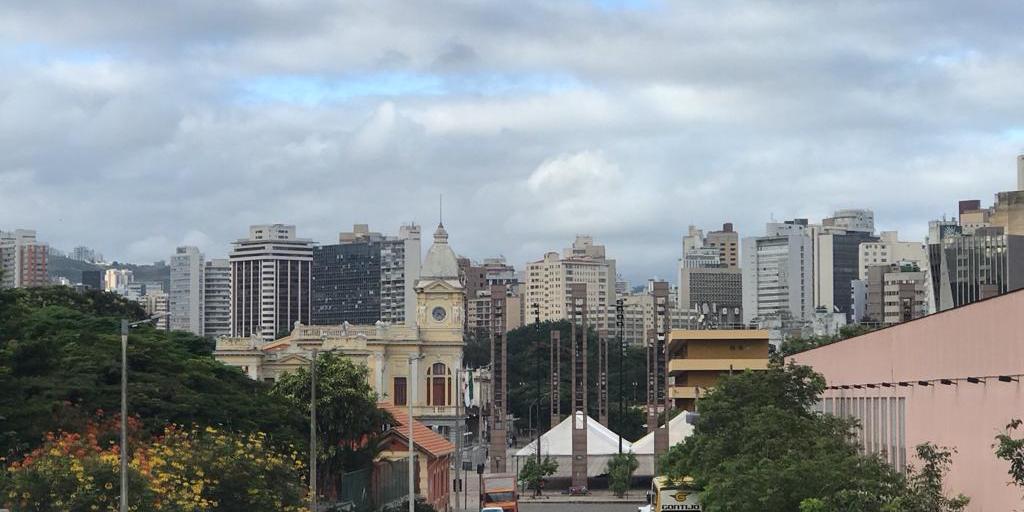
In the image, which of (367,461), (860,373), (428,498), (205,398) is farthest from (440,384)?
(860,373)

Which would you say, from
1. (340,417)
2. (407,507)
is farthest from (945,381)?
(407,507)

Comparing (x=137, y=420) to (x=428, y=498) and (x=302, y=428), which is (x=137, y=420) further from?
(x=428, y=498)

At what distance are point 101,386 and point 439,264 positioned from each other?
→ 268 ft

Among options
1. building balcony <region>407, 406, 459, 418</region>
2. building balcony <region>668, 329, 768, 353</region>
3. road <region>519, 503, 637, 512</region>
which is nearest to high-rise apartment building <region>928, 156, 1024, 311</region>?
road <region>519, 503, 637, 512</region>

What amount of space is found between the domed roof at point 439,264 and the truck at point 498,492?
199 ft

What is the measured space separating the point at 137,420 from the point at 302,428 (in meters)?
12.8

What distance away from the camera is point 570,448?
376 feet

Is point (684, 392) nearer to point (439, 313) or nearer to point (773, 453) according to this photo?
point (439, 313)

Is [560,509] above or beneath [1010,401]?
beneath

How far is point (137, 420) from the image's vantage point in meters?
58.2

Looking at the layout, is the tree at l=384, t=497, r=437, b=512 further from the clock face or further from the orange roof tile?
the clock face

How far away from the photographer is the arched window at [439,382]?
139875 millimetres

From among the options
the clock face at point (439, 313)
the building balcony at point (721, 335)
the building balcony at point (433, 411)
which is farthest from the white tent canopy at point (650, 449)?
the clock face at point (439, 313)

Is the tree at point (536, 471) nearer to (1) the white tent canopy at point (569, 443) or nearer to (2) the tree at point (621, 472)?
(1) the white tent canopy at point (569, 443)
